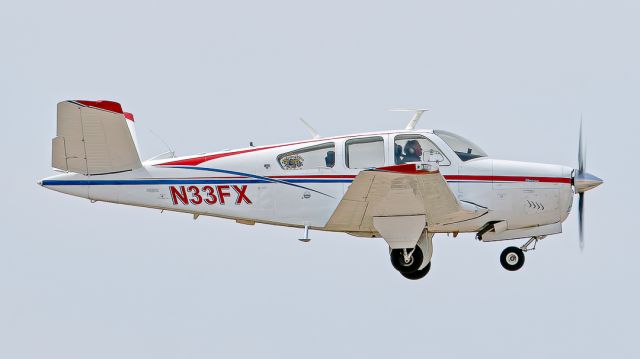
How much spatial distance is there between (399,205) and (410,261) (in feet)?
4.79

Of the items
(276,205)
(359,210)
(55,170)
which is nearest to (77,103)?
(55,170)

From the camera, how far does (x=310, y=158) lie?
639 inches

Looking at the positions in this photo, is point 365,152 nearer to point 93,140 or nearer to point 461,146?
point 461,146

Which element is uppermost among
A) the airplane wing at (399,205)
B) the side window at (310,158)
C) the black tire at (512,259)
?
the side window at (310,158)

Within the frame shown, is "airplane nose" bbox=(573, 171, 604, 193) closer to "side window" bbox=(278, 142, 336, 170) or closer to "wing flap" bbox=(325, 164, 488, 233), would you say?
"wing flap" bbox=(325, 164, 488, 233)

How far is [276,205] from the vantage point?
53.7 ft

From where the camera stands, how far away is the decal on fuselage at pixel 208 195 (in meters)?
16.5

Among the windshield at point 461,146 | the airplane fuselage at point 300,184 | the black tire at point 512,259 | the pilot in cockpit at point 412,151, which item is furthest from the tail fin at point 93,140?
the black tire at point 512,259

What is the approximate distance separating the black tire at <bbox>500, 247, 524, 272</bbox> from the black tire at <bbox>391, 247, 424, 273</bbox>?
132 centimetres

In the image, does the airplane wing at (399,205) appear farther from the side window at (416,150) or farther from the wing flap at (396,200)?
the side window at (416,150)

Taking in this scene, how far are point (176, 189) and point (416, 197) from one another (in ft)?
13.1

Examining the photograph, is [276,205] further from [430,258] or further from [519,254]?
[519,254]

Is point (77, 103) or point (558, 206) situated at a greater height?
point (77, 103)

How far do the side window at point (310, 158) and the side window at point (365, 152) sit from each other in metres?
0.27
